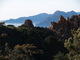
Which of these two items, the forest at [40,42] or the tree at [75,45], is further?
the forest at [40,42]

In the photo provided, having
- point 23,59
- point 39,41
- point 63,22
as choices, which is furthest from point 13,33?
point 23,59

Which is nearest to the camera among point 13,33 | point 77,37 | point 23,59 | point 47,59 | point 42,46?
point 77,37

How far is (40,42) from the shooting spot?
126ft

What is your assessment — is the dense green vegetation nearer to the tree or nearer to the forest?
the forest

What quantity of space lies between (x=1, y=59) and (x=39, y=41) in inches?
796

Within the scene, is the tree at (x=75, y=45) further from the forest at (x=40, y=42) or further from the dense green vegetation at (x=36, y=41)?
the dense green vegetation at (x=36, y=41)

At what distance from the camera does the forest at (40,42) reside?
62.0 feet

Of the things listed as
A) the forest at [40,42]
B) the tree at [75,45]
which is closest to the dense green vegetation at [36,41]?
the forest at [40,42]

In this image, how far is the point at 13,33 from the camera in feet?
129

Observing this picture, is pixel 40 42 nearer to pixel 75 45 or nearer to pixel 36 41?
pixel 36 41

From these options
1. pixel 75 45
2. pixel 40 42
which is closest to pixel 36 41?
pixel 40 42

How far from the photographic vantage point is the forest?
62.0 ft

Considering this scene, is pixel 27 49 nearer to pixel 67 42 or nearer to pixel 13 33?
pixel 67 42

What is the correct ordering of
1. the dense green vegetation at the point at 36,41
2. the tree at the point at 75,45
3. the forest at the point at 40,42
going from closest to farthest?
1. the tree at the point at 75,45
2. the forest at the point at 40,42
3. the dense green vegetation at the point at 36,41
